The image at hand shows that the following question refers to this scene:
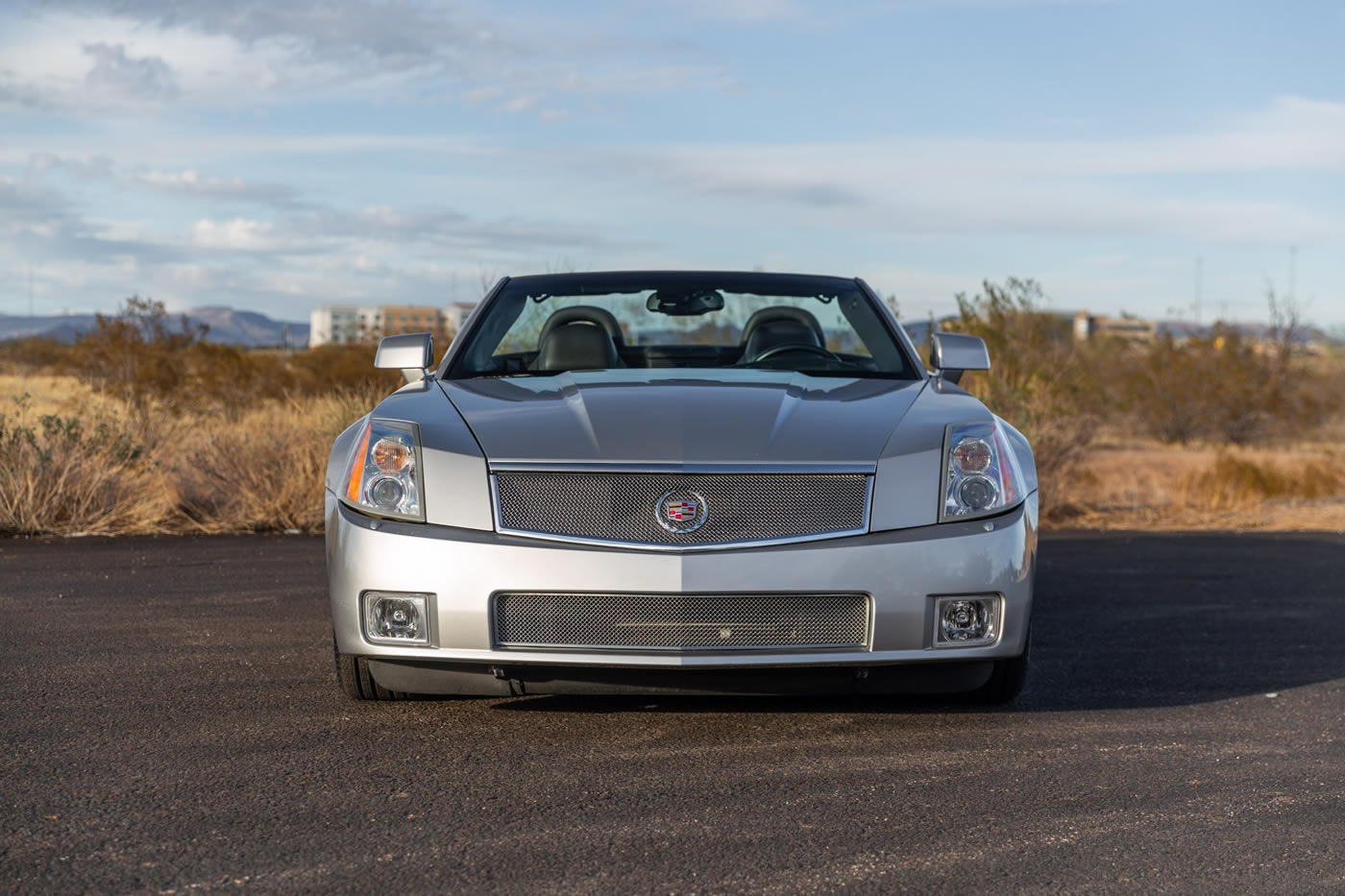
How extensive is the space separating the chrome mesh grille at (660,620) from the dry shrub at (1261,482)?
1305 cm

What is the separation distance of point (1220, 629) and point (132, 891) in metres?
5.31

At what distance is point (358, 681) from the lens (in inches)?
180

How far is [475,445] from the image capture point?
14.2 feet

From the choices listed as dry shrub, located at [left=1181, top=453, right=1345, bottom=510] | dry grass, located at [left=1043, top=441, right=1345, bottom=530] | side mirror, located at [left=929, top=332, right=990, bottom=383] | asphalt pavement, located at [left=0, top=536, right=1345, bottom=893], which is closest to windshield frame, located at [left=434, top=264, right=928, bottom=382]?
side mirror, located at [left=929, top=332, right=990, bottom=383]

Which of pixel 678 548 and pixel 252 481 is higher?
pixel 678 548

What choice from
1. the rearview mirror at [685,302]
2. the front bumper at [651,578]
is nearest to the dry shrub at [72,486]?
the rearview mirror at [685,302]

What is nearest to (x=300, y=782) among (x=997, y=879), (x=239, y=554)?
(x=997, y=879)

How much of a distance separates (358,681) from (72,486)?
6274 mm

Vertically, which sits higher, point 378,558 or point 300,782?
point 378,558

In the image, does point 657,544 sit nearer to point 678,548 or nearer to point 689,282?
point 678,548

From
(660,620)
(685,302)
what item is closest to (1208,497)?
(685,302)

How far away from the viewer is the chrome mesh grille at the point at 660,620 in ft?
13.4

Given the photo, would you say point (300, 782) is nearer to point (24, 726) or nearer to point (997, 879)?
point (24, 726)

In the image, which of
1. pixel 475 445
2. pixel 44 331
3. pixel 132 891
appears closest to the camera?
pixel 132 891
